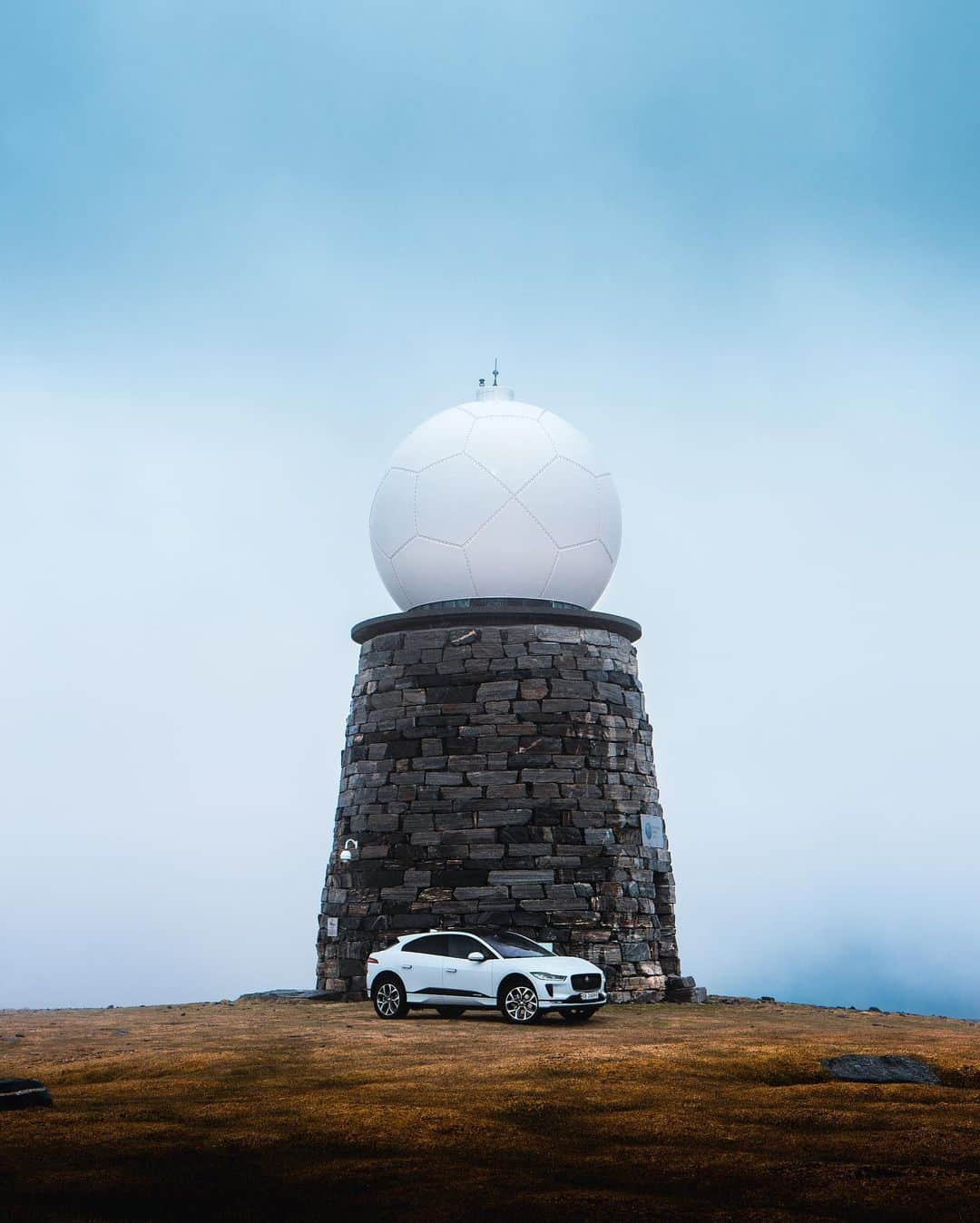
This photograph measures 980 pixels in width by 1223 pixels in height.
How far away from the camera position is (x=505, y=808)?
870 inches

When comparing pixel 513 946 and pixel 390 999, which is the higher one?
pixel 513 946

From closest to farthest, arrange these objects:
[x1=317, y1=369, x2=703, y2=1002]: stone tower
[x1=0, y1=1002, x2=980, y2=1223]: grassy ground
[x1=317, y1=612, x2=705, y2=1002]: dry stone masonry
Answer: [x1=0, y1=1002, x2=980, y2=1223]: grassy ground → [x1=317, y1=612, x2=705, y2=1002]: dry stone masonry → [x1=317, y1=369, x2=703, y2=1002]: stone tower

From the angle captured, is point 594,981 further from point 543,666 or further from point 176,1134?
point 176,1134

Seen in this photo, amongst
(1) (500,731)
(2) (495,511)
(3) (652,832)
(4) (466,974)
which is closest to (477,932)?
(4) (466,974)

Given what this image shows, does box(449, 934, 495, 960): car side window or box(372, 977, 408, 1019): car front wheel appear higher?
box(449, 934, 495, 960): car side window

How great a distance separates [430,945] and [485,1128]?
8.52 m

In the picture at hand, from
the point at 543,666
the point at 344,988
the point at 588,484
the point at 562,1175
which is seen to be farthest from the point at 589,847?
the point at 562,1175

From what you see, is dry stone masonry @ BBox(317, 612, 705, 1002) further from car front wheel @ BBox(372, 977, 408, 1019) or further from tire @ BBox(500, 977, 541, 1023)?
tire @ BBox(500, 977, 541, 1023)

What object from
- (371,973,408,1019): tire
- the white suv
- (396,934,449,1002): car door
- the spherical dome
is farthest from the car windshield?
the spherical dome

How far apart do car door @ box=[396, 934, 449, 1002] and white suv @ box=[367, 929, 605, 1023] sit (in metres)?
0.01

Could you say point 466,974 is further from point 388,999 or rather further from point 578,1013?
point 578,1013

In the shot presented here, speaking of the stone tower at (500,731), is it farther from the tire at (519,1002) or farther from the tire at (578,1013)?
the tire at (519,1002)

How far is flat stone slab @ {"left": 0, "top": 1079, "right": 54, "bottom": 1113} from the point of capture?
11828 millimetres

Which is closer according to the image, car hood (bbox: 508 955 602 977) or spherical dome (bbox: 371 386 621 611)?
car hood (bbox: 508 955 602 977)
